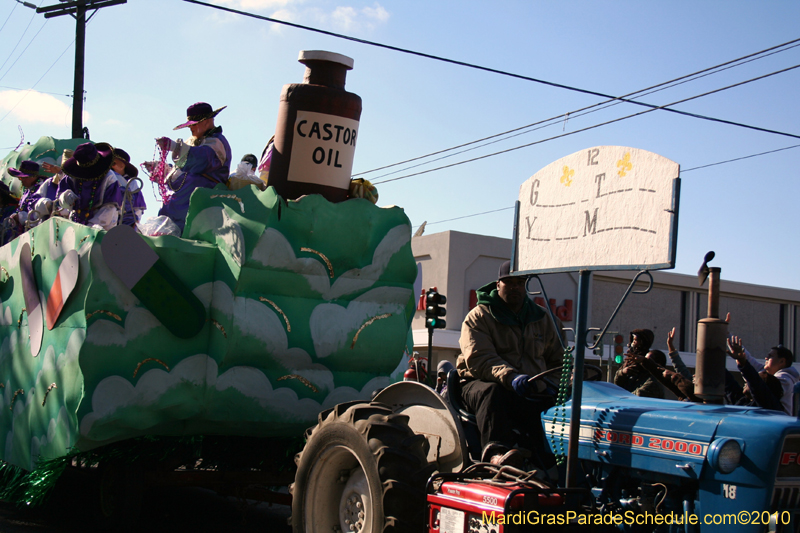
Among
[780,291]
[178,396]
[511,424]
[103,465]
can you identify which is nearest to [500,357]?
[511,424]

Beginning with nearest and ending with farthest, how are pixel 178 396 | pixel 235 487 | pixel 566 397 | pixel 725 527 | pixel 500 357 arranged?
pixel 725 527 → pixel 566 397 → pixel 500 357 → pixel 178 396 → pixel 235 487

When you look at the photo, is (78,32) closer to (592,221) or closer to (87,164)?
(87,164)

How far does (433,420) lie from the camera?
467cm

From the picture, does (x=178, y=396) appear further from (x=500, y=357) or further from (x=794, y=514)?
(x=794, y=514)

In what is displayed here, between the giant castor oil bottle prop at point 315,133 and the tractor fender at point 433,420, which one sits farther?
the giant castor oil bottle prop at point 315,133

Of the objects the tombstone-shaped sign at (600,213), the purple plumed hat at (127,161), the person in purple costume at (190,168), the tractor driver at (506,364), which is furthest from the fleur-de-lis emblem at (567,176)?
the purple plumed hat at (127,161)

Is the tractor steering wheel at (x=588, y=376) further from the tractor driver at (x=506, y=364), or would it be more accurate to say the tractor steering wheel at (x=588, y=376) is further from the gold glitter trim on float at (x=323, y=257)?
the gold glitter trim on float at (x=323, y=257)

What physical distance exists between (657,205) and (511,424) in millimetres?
1592

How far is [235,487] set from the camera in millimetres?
5551

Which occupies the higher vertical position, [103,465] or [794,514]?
[794,514]

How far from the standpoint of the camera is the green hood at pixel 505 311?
Answer: 484 cm

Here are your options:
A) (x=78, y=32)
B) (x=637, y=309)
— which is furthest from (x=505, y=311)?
(x=637, y=309)

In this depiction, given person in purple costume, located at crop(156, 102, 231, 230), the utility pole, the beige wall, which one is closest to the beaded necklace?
person in purple costume, located at crop(156, 102, 231, 230)

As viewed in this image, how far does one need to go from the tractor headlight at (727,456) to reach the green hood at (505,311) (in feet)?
5.69
